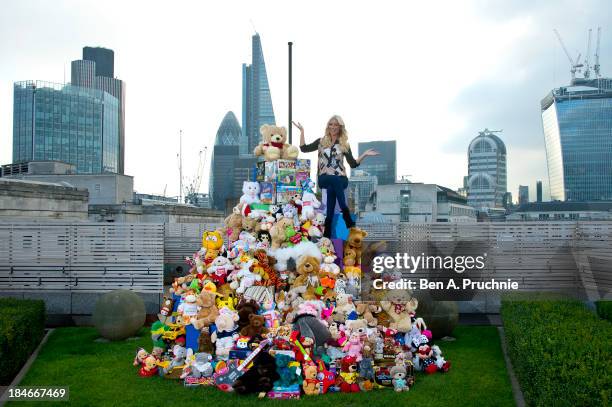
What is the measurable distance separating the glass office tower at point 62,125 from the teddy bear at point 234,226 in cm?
12581

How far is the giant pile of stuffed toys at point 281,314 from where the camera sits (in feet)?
33.5

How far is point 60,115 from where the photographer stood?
132750 millimetres

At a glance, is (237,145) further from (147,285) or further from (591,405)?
(591,405)

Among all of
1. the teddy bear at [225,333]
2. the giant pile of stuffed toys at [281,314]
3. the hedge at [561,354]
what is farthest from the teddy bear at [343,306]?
the hedge at [561,354]

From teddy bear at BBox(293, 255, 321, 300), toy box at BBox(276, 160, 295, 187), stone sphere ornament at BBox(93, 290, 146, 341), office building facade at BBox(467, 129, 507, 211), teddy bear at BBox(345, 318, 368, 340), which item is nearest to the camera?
teddy bear at BBox(345, 318, 368, 340)

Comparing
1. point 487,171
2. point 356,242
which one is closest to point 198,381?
point 356,242

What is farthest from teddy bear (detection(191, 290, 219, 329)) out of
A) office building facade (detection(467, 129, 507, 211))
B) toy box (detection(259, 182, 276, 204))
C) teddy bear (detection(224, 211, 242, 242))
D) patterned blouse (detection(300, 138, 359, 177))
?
office building facade (detection(467, 129, 507, 211))

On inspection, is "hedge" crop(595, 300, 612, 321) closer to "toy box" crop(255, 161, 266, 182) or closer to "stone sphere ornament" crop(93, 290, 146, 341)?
"toy box" crop(255, 161, 266, 182)

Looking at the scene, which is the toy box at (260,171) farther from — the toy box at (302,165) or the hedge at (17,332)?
the hedge at (17,332)

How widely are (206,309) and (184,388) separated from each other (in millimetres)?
1621

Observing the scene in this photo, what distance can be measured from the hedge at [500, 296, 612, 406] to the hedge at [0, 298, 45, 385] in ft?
31.6

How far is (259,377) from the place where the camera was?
9.93 meters

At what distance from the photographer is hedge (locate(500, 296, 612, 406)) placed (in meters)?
6.68

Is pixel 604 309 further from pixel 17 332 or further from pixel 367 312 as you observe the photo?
pixel 17 332
